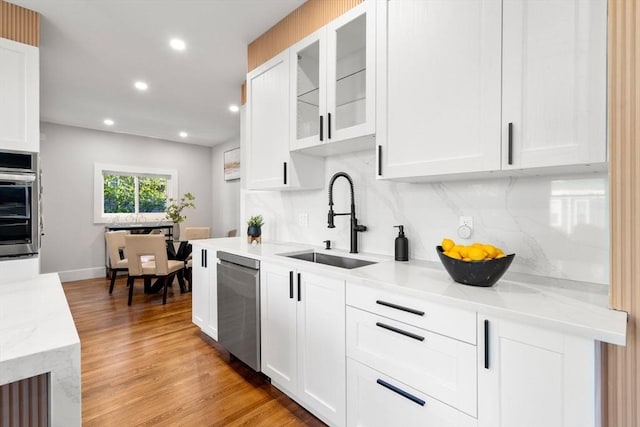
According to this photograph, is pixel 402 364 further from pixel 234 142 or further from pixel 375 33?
pixel 234 142

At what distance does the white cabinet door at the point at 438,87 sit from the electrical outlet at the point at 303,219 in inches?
41.9

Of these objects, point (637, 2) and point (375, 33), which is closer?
point (637, 2)

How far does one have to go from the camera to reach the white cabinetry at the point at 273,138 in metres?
2.31

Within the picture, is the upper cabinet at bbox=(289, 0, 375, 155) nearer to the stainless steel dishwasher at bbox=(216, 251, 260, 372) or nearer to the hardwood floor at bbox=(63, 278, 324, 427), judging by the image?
the stainless steel dishwasher at bbox=(216, 251, 260, 372)

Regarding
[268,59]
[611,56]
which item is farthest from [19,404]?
[268,59]

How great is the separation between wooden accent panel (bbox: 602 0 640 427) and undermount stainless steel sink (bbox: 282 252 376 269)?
112 cm

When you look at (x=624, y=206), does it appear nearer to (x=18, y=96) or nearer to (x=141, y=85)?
(x=18, y=96)

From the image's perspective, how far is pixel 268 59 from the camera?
8.55 feet

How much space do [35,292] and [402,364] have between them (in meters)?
1.47

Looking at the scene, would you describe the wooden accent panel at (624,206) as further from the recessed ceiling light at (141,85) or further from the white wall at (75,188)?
the white wall at (75,188)

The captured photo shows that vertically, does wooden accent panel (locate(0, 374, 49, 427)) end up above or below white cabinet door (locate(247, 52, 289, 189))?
below

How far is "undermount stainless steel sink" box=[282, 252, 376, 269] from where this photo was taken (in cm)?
203

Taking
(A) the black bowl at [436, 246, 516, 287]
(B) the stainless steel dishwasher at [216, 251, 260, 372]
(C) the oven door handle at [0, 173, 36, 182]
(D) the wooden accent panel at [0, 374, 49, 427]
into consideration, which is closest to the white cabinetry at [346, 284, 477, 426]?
(A) the black bowl at [436, 246, 516, 287]

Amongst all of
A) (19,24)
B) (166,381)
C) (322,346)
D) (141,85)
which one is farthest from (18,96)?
(322,346)
